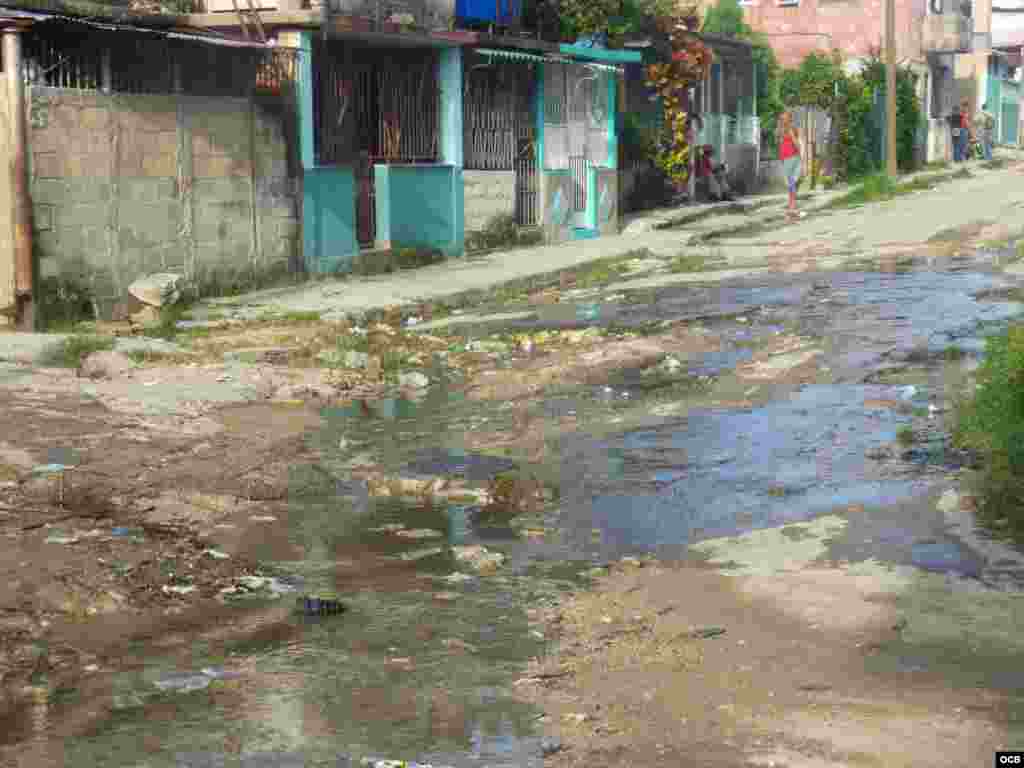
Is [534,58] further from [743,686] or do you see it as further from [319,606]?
[743,686]

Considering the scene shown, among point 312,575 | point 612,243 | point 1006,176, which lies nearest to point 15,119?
point 312,575

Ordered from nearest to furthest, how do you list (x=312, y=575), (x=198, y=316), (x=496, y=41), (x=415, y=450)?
(x=312, y=575) < (x=415, y=450) < (x=198, y=316) < (x=496, y=41)

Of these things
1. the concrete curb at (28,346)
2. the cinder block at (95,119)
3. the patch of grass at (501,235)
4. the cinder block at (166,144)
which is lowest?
the concrete curb at (28,346)

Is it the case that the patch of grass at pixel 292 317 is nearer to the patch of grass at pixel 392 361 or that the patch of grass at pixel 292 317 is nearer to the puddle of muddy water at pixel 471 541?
the patch of grass at pixel 392 361

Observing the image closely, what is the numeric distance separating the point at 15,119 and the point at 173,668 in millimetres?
9041

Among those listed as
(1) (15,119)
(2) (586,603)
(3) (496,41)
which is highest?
(3) (496,41)

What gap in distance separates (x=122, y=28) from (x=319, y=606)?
371 inches

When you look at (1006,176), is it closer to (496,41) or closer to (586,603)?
(496,41)

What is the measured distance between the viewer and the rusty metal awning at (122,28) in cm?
1286

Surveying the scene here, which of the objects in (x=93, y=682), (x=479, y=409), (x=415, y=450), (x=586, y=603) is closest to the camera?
(x=93, y=682)

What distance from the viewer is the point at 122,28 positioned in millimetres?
13906

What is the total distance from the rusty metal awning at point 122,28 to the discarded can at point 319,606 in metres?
8.55

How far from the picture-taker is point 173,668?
5.22 m

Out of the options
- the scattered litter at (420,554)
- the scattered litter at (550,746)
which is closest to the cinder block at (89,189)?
the scattered litter at (420,554)
